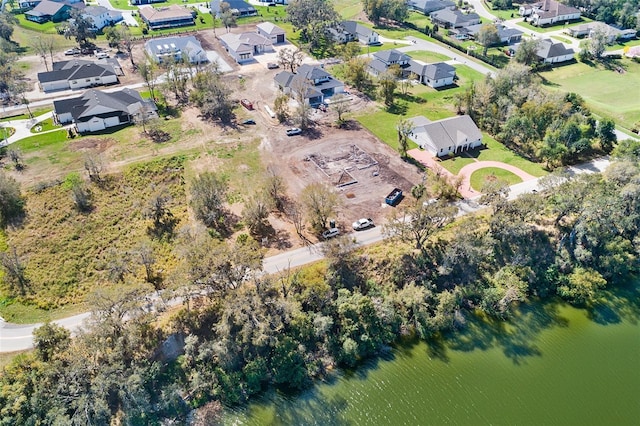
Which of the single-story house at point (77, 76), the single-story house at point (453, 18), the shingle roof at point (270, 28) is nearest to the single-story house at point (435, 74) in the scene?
the single-story house at point (453, 18)

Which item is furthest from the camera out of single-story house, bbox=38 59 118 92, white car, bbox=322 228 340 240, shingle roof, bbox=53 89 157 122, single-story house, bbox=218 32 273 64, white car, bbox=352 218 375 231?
single-story house, bbox=218 32 273 64

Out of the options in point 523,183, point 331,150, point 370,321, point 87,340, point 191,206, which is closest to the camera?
point 87,340

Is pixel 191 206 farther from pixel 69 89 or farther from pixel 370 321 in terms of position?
pixel 69 89

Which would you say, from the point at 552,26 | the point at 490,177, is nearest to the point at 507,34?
the point at 552,26

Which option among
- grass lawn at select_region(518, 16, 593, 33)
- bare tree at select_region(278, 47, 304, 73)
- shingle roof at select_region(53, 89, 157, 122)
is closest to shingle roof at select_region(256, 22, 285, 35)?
bare tree at select_region(278, 47, 304, 73)

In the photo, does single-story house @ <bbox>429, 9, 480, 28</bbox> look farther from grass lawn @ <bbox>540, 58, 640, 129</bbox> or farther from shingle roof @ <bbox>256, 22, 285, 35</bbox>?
shingle roof @ <bbox>256, 22, 285, 35</bbox>

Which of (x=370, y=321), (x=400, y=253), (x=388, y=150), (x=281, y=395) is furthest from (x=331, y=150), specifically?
(x=281, y=395)
